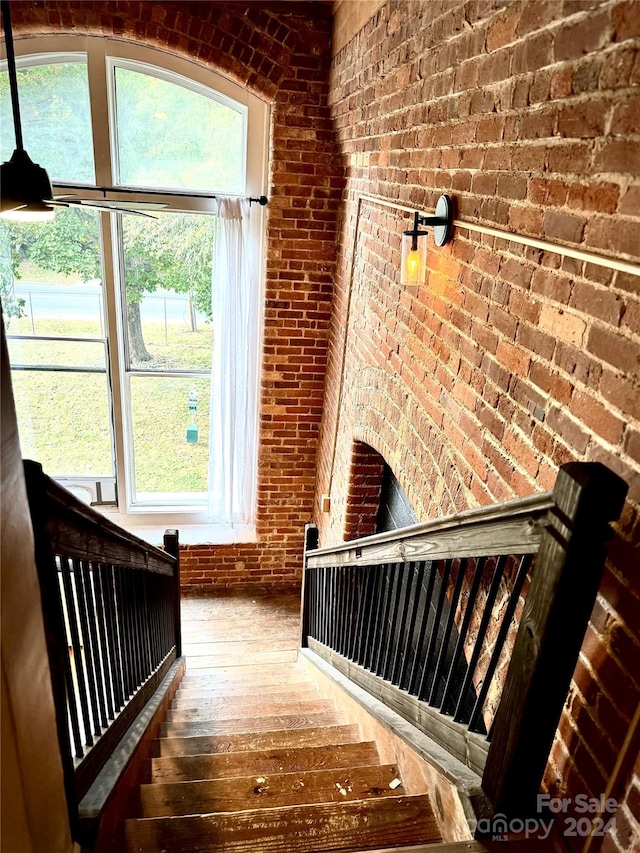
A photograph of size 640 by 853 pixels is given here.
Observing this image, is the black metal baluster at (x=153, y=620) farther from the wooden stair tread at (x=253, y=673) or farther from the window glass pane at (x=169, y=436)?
the window glass pane at (x=169, y=436)

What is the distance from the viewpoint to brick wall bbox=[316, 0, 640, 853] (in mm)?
1265

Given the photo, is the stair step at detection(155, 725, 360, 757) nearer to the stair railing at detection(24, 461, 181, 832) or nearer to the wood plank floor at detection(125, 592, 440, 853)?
the wood plank floor at detection(125, 592, 440, 853)

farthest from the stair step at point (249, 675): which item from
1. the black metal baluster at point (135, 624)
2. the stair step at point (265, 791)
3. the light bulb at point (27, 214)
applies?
the light bulb at point (27, 214)

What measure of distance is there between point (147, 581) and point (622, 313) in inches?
85.0

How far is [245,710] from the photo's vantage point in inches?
121

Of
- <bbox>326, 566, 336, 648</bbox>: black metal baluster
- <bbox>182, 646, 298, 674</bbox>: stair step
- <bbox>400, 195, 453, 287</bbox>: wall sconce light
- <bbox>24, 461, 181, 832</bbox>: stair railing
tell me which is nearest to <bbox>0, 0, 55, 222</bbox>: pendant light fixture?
<bbox>24, 461, 181, 832</bbox>: stair railing

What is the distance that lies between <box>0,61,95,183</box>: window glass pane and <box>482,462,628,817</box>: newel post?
13.9ft

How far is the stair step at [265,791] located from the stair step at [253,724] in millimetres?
647

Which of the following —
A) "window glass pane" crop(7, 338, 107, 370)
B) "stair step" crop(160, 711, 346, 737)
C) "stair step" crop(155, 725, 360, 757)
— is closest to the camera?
"stair step" crop(155, 725, 360, 757)

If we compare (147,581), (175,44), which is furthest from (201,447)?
(175,44)

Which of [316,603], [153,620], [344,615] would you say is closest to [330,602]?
[344,615]

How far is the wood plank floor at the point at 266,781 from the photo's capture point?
1.72 meters

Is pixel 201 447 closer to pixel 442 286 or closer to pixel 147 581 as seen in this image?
pixel 147 581

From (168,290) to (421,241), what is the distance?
283 centimetres
